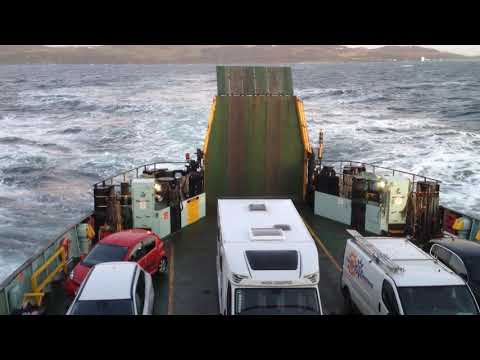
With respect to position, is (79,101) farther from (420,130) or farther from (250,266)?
(250,266)

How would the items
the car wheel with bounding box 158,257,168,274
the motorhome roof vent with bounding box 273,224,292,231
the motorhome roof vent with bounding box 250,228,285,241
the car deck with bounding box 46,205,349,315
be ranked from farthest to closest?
the car wheel with bounding box 158,257,168,274 → the car deck with bounding box 46,205,349,315 → the motorhome roof vent with bounding box 273,224,292,231 → the motorhome roof vent with bounding box 250,228,285,241

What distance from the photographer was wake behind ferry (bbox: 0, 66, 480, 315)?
8.62 m

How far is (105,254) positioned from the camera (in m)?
11.5

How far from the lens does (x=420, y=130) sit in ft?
169

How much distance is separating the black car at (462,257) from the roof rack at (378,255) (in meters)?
2.48

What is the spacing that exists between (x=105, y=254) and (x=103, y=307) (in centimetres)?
311

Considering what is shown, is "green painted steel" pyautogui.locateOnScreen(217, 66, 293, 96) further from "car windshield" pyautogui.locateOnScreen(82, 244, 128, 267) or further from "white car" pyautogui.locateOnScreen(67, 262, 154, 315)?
"white car" pyautogui.locateOnScreen(67, 262, 154, 315)

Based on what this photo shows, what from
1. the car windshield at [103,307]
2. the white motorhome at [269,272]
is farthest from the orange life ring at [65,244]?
the white motorhome at [269,272]

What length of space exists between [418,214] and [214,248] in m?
6.70

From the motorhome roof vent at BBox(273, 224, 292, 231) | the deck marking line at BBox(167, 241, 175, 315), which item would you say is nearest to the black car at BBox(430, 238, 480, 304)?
the motorhome roof vent at BBox(273, 224, 292, 231)

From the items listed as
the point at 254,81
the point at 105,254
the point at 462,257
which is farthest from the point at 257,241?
the point at 254,81

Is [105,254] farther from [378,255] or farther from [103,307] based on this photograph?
[378,255]

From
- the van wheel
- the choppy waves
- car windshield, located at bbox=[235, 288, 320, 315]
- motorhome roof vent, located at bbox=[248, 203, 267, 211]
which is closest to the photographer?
car windshield, located at bbox=[235, 288, 320, 315]

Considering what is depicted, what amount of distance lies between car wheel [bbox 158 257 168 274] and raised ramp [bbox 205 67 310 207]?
649 centimetres
